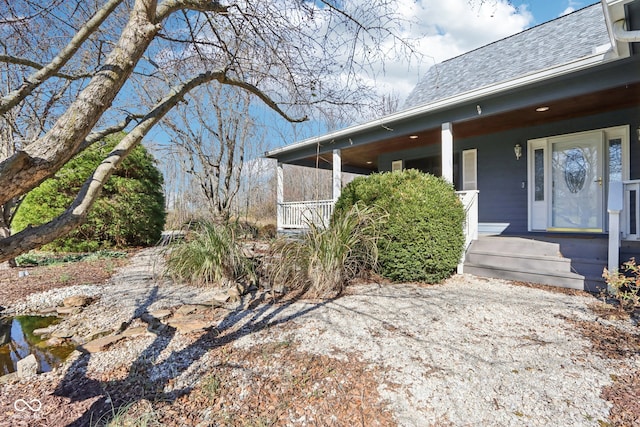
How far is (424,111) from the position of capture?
19.6ft

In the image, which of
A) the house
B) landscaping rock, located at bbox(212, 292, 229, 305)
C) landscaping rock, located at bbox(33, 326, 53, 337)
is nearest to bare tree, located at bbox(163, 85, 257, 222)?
the house

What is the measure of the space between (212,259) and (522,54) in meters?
8.11

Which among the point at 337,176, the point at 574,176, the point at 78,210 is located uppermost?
the point at 337,176

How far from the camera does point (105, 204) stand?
807 centimetres

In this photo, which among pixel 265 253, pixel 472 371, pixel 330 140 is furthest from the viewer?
pixel 330 140

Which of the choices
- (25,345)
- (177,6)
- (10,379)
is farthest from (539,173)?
(25,345)

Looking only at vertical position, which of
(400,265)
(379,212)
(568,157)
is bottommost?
(400,265)

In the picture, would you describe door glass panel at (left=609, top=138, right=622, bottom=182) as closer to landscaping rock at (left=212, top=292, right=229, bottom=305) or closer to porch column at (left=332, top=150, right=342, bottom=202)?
porch column at (left=332, top=150, right=342, bottom=202)

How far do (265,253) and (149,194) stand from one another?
20.4ft

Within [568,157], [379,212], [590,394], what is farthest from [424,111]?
[590,394]

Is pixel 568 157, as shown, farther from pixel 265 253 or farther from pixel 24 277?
pixel 24 277

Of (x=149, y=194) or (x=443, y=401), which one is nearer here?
(x=443, y=401)

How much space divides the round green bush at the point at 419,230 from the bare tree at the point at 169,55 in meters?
1.75

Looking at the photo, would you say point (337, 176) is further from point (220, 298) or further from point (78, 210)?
point (78, 210)
